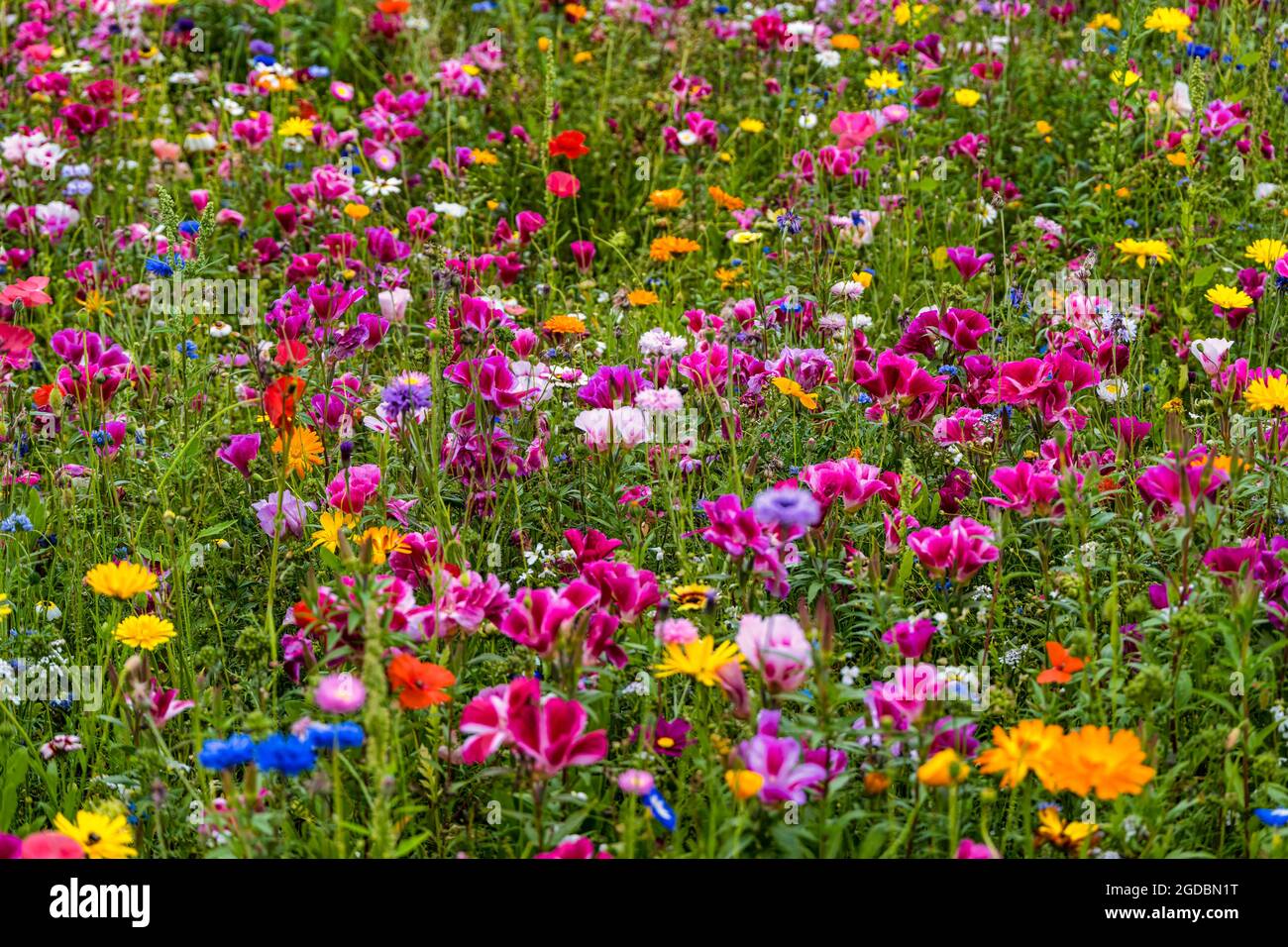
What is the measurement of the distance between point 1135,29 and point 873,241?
985 millimetres

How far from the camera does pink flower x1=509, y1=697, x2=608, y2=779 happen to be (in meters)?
1.70

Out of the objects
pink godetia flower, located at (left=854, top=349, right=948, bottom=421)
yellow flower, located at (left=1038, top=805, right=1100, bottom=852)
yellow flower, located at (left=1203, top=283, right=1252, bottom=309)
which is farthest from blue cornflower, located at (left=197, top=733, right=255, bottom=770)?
yellow flower, located at (left=1203, top=283, right=1252, bottom=309)

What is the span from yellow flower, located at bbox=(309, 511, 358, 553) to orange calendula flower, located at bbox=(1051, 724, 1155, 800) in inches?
48.0

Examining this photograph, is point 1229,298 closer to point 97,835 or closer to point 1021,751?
point 1021,751

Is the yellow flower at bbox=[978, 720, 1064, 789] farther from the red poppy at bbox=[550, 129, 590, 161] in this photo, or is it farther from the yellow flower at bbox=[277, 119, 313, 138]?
the yellow flower at bbox=[277, 119, 313, 138]

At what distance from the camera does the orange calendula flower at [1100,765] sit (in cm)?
162

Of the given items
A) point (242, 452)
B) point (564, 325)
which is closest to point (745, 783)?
point (242, 452)

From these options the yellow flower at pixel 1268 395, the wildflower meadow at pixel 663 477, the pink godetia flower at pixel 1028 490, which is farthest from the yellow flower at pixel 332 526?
the yellow flower at pixel 1268 395

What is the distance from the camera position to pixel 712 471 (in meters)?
3.07

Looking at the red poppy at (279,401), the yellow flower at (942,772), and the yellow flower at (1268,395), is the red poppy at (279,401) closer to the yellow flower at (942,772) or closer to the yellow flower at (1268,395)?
the yellow flower at (942,772)

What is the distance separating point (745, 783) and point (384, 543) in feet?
3.03
